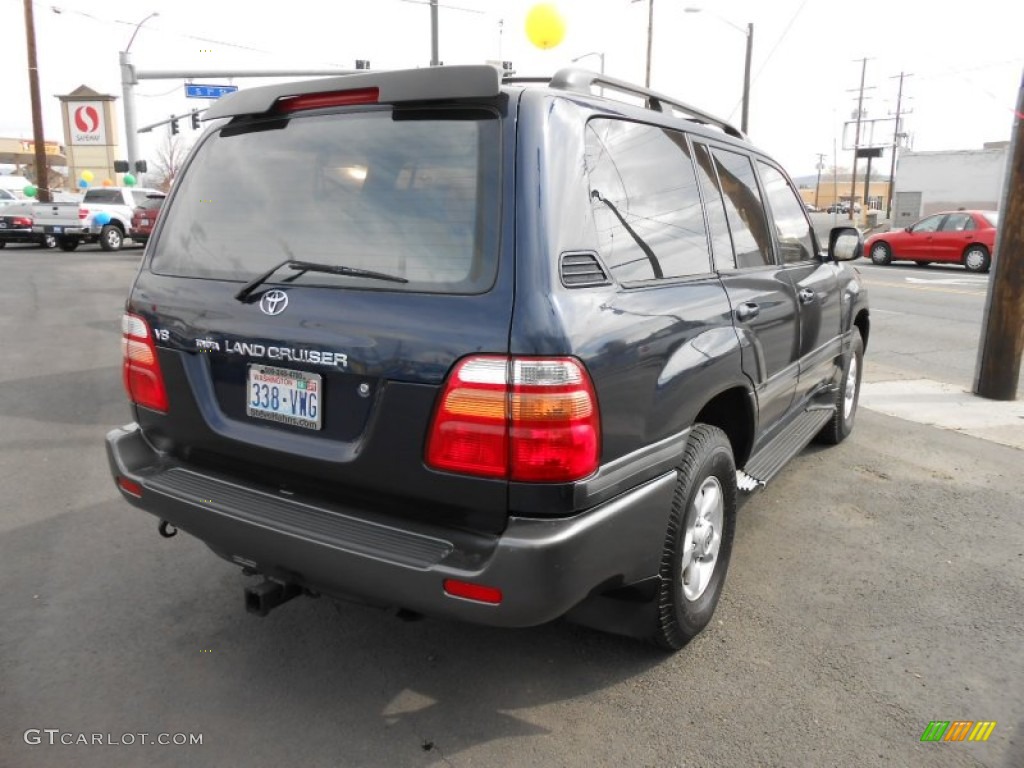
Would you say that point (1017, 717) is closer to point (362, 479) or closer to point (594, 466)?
point (594, 466)

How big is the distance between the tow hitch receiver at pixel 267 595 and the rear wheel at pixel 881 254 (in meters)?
24.0

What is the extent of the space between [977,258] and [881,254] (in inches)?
121

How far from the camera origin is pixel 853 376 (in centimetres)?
581

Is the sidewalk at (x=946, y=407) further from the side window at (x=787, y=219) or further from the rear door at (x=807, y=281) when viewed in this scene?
the side window at (x=787, y=219)

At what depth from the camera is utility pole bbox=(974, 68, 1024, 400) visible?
675 cm

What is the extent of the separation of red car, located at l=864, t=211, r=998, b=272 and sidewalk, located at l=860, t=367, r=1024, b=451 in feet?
43.6

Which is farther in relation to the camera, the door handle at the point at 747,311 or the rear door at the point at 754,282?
the rear door at the point at 754,282

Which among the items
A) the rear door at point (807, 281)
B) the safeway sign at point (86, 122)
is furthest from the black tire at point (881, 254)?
the safeway sign at point (86, 122)

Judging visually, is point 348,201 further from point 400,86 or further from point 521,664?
point 521,664

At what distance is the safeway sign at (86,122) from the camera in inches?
2028

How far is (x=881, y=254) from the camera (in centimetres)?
2353

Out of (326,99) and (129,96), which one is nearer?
(326,99)

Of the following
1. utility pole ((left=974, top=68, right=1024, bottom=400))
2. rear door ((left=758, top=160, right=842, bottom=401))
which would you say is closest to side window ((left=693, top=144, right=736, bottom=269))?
rear door ((left=758, top=160, right=842, bottom=401))

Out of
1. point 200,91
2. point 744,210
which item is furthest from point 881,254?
point 200,91
